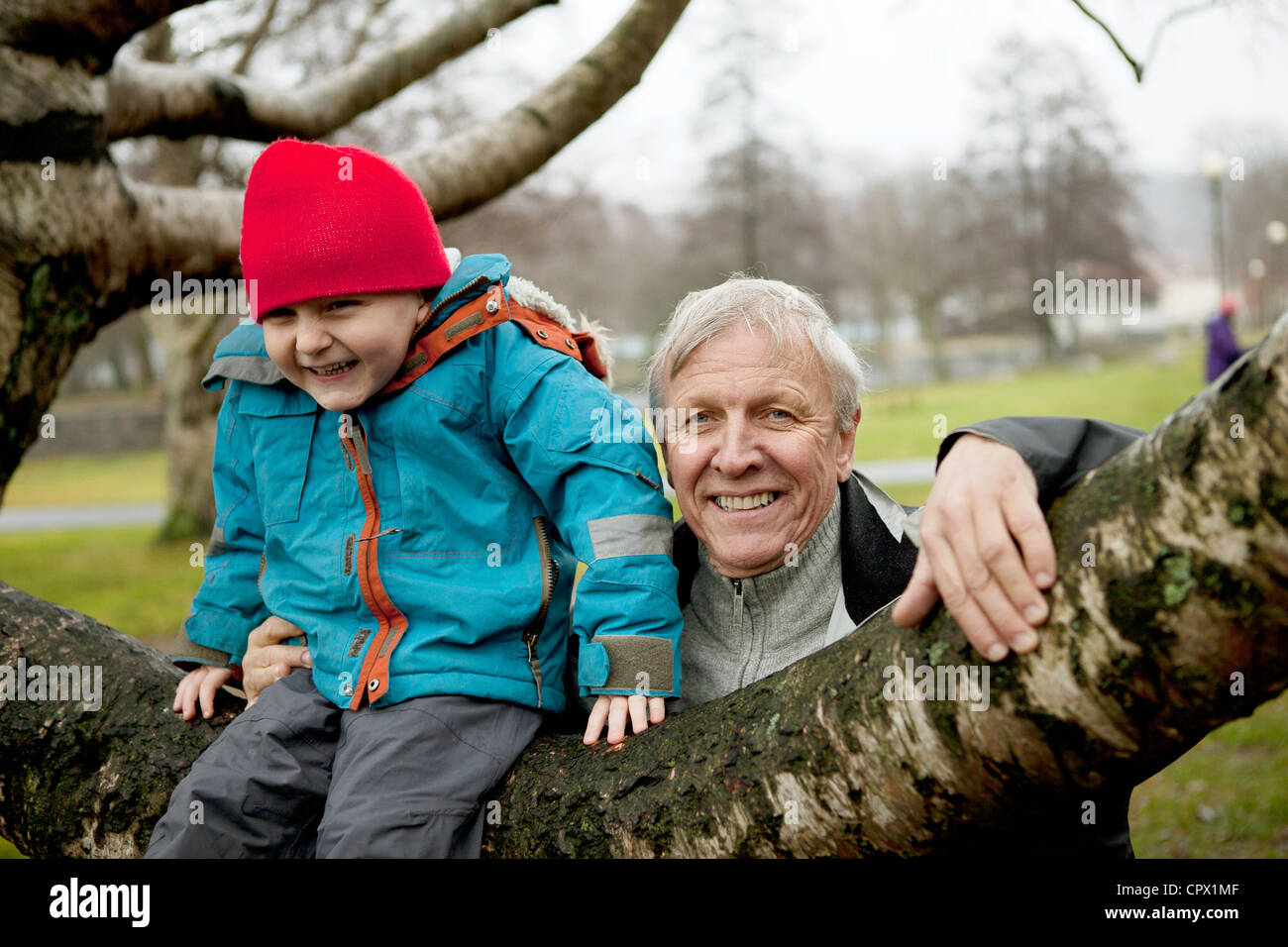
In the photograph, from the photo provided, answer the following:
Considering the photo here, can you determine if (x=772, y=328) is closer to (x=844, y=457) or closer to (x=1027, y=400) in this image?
(x=844, y=457)

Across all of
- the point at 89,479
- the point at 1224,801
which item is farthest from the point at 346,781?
the point at 89,479

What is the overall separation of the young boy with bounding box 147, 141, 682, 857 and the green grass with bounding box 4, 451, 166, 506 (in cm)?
1825

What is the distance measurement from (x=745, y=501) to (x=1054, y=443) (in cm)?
96

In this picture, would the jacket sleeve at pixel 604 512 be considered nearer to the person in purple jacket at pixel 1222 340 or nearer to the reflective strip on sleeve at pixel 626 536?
the reflective strip on sleeve at pixel 626 536

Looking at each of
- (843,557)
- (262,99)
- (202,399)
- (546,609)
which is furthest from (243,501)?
(202,399)

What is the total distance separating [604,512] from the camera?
2006 millimetres

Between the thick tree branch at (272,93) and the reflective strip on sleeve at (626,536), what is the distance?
2062 millimetres

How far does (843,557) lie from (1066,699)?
3.27 ft

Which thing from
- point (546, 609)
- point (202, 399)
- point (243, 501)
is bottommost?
point (546, 609)

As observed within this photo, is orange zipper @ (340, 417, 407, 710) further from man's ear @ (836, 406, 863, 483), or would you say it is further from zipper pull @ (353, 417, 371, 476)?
man's ear @ (836, 406, 863, 483)

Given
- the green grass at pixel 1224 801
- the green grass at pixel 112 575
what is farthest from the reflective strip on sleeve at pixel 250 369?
the green grass at pixel 112 575

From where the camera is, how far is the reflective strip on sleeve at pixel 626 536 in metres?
1.97
